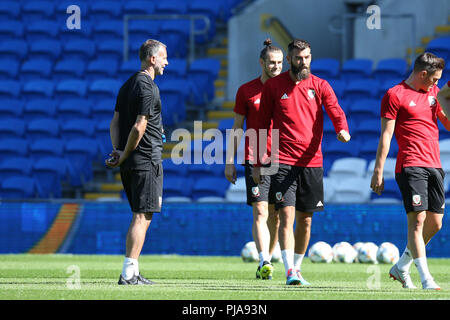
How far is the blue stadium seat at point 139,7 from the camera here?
2172 centimetres

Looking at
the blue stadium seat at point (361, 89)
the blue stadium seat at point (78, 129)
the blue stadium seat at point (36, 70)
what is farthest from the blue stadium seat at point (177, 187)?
the blue stadium seat at point (36, 70)

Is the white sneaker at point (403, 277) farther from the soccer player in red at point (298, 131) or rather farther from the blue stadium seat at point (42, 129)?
the blue stadium seat at point (42, 129)

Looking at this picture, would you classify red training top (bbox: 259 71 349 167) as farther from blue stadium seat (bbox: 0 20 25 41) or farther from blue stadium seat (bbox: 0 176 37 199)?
blue stadium seat (bbox: 0 20 25 41)

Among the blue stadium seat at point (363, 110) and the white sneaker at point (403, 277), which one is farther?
the blue stadium seat at point (363, 110)

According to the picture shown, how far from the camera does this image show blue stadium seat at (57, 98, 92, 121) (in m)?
19.2

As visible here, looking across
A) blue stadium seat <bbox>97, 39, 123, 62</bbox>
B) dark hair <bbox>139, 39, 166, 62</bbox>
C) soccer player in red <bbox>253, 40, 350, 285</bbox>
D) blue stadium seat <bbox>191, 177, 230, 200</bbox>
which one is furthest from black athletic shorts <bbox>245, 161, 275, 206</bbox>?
blue stadium seat <bbox>97, 39, 123, 62</bbox>

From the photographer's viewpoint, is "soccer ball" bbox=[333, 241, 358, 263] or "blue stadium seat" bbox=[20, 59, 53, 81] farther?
"blue stadium seat" bbox=[20, 59, 53, 81]

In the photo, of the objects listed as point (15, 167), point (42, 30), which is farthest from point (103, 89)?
point (42, 30)

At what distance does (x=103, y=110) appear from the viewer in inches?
744

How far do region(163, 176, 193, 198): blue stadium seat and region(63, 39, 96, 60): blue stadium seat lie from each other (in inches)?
214

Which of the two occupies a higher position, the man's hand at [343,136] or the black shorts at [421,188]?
the man's hand at [343,136]

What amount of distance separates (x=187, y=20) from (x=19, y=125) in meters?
Result: 4.43

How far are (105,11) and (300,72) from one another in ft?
48.3

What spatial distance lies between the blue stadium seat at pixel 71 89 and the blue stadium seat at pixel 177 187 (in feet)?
12.7
